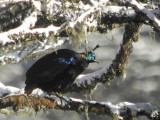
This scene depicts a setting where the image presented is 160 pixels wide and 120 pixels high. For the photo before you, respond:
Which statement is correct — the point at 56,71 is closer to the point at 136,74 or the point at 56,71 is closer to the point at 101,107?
the point at 101,107

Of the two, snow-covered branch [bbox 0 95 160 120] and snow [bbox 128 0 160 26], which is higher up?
snow [bbox 128 0 160 26]

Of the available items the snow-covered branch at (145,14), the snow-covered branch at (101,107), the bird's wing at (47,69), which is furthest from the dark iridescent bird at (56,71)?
the snow-covered branch at (145,14)

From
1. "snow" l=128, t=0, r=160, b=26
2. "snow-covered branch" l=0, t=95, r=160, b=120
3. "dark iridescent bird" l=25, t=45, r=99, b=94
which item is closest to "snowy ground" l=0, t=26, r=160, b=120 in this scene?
"dark iridescent bird" l=25, t=45, r=99, b=94

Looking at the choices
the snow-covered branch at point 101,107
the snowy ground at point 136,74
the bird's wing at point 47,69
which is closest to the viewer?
the snow-covered branch at point 101,107

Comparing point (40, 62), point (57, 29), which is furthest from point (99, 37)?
point (57, 29)

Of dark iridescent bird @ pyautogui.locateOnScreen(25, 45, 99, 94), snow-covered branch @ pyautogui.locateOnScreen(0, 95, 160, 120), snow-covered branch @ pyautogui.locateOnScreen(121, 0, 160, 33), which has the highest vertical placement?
snow-covered branch @ pyautogui.locateOnScreen(121, 0, 160, 33)

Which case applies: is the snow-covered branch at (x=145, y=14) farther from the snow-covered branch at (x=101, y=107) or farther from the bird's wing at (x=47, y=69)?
the bird's wing at (x=47, y=69)

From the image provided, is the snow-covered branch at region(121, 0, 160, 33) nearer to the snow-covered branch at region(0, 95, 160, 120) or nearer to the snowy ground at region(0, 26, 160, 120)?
the snow-covered branch at region(0, 95, 160, 120)

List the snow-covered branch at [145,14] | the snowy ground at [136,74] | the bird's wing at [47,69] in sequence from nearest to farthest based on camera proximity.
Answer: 1. the snow-covered branch at [145,14]
2. the bird's wing at [47,69]
3. the snowy ground at [136,74]

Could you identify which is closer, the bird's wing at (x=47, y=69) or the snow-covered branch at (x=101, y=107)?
the snow-covered branch at (x=101, y=107)
